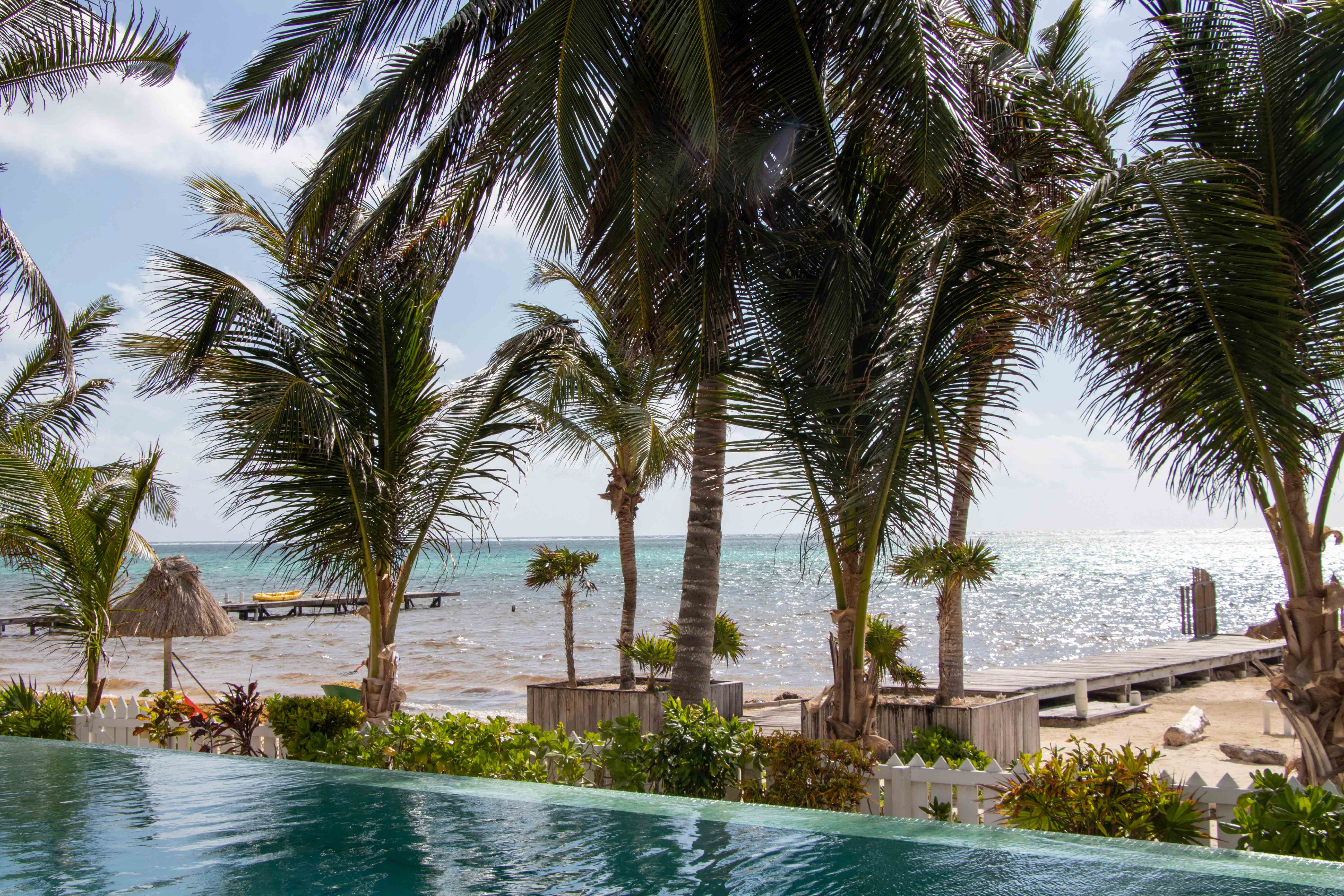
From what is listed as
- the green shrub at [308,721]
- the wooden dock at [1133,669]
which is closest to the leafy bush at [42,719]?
the green shrub at [308,721]

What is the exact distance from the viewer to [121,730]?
8.22m

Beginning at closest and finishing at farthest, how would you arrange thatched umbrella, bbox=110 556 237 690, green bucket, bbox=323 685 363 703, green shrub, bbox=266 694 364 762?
green shrub, bbox=266 694 364 762
green bucket, bbox=323 685 363 703
thatched umbrella, bbox=110 556 237 690

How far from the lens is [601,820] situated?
4352mm

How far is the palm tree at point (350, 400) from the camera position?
7.32 meters

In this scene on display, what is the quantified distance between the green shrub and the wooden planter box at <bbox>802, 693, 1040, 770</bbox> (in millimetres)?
4288

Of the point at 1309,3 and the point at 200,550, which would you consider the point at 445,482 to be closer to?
the point at 1309,3

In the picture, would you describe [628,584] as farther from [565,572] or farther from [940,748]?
[940,748]

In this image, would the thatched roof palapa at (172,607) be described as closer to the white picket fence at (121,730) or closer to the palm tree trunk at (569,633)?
the palm tree trunk at (569,633)

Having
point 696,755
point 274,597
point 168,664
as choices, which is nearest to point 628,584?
point 168,664

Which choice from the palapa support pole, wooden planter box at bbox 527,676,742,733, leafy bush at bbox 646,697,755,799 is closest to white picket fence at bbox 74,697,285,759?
wooden planter box at bbox 527,676,742,733

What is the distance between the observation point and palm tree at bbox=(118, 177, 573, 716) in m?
7.32

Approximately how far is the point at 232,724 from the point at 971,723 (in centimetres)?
642

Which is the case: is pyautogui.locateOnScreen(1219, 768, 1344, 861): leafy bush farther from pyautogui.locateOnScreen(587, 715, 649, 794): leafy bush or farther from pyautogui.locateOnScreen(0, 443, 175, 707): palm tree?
pyautogui.locateOnScreen(0, 443, 175, 707): palm tree

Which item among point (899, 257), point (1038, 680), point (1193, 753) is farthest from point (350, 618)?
point (899, 257)
